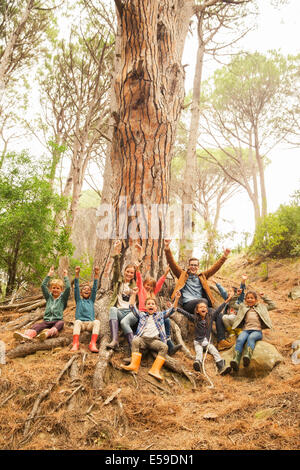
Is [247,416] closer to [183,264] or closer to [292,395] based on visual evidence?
[292,395]

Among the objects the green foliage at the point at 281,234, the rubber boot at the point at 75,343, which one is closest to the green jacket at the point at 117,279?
the rubber boot at the point at 75,343

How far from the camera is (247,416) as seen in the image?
2.60 m

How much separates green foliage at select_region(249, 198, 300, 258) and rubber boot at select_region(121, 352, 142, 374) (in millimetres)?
6326

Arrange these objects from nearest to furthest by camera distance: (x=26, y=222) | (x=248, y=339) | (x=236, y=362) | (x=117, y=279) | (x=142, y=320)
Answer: (x=236, y=362), (x=142, y=320), (x=248, y=339), (x=117, y=279), (x=26, y=222)

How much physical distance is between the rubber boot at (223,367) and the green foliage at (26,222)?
3.92 meters

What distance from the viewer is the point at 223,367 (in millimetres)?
3619

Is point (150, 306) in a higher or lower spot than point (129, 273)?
lower

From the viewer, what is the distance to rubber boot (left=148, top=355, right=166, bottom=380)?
3.13 meters

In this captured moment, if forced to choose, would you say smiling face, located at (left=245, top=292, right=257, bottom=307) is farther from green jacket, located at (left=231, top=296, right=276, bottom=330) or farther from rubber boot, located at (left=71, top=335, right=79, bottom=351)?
rubber boot, located at (left=71, top=335, right=79, bottom=351)

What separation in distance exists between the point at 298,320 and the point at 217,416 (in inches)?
139

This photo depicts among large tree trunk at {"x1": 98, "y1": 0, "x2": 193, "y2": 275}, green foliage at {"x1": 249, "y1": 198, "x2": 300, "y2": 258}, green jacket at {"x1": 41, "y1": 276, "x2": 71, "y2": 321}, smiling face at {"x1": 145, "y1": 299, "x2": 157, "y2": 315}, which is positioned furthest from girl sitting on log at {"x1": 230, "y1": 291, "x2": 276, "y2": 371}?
green foliage at {"x1": 249, "y1": 198, "x2": 300, "y2": 258}

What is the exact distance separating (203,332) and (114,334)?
4.10 feet

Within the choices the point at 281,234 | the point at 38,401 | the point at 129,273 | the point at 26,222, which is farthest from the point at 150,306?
the point at 281,234

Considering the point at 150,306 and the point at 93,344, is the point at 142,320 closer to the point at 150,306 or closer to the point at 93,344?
the point at 150,306
